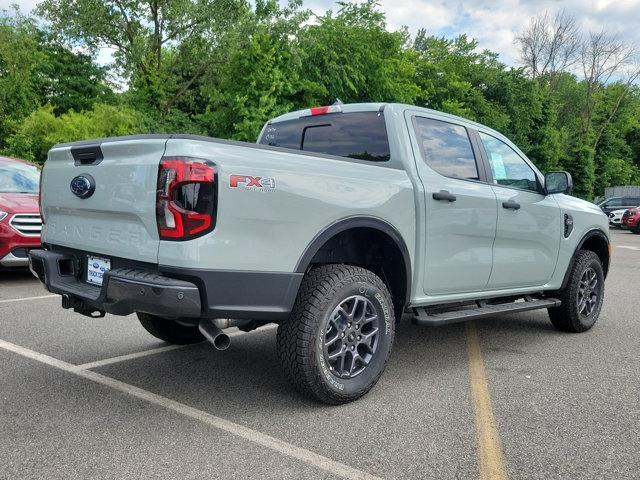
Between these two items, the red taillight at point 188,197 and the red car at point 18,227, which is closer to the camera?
the red taillight at point 188,197

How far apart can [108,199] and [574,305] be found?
14.3ft

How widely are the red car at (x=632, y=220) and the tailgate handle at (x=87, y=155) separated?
26370 millimetres

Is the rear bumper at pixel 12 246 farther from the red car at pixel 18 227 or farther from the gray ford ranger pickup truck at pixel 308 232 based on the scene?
the gray ford ranger pickup truck at pixel 308 232

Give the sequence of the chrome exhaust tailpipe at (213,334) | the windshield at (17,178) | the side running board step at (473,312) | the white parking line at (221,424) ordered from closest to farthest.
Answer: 1. the white parking line at (221,424)
2. the chrome exhaust tailpipe at (213,334)
3. the side running board step at (473,312)
4. the windshield at (17,178)

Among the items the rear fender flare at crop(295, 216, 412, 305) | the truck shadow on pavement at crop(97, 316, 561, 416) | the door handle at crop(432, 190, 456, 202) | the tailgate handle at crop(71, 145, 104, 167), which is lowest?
the truck shadow on pavement at crop(97, 316, 561, 416)

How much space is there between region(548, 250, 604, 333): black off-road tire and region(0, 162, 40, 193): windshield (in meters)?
7.31

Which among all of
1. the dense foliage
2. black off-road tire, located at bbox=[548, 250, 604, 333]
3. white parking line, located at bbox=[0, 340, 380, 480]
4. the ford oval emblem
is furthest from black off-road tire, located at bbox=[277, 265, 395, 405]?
the dense foliage

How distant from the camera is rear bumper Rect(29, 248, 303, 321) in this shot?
9.53ft

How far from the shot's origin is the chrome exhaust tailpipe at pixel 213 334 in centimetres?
314

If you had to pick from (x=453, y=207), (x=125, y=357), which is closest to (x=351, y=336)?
(x=453, y=207)

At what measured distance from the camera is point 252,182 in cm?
300

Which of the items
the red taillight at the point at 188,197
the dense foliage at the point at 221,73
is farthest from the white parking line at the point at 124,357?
the dense foliage at the point at 221,73

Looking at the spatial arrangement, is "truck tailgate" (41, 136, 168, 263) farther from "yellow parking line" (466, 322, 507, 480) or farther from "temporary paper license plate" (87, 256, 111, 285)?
"yellow parking line" (466, 322, 507, 480)

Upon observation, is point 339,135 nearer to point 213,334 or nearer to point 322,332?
point 322,332
